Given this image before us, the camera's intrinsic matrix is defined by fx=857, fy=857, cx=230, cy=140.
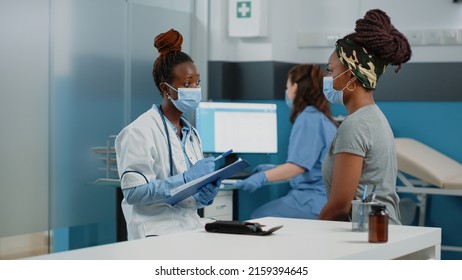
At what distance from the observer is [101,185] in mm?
4719

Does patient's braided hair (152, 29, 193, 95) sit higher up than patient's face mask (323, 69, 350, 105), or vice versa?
patient's braided hair (152, 29, 193, 95)

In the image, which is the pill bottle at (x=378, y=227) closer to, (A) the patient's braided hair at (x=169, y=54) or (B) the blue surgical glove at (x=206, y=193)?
(B) the blue surgical glove at (x=206, y=193)

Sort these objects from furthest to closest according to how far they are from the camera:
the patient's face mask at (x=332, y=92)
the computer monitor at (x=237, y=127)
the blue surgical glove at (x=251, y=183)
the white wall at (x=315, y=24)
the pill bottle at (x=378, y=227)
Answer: the white wall at (x=315, y=24)
the computer monitor at (x=237, y=127)
the blue surgical glove at (x=251, y=183)
the patient's face mask at (x=332, y=92)
the pill bottle at (x=378, y=227)

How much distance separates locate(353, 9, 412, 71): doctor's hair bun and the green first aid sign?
2.79 meters

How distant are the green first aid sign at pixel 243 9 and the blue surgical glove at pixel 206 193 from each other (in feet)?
9.27

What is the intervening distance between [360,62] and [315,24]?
312 cm

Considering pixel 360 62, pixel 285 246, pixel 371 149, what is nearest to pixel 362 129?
pixel 371 149

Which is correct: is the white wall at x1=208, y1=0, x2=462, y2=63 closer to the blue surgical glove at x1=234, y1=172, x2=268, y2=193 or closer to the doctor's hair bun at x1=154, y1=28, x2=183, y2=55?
the blue surgical glove at x1=234, y1=172, x2=268, y2=193

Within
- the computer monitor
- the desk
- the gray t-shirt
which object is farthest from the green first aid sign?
the desk

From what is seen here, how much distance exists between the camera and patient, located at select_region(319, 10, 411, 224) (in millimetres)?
2668

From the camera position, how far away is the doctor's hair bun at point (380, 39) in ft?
8.98

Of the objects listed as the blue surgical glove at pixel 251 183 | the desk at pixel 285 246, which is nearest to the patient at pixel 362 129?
the desk at pixel 285 246

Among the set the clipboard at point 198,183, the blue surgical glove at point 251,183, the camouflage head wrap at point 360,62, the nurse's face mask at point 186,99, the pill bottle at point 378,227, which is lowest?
the blue surgical glove at point 251,183

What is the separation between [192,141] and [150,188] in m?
0.35
